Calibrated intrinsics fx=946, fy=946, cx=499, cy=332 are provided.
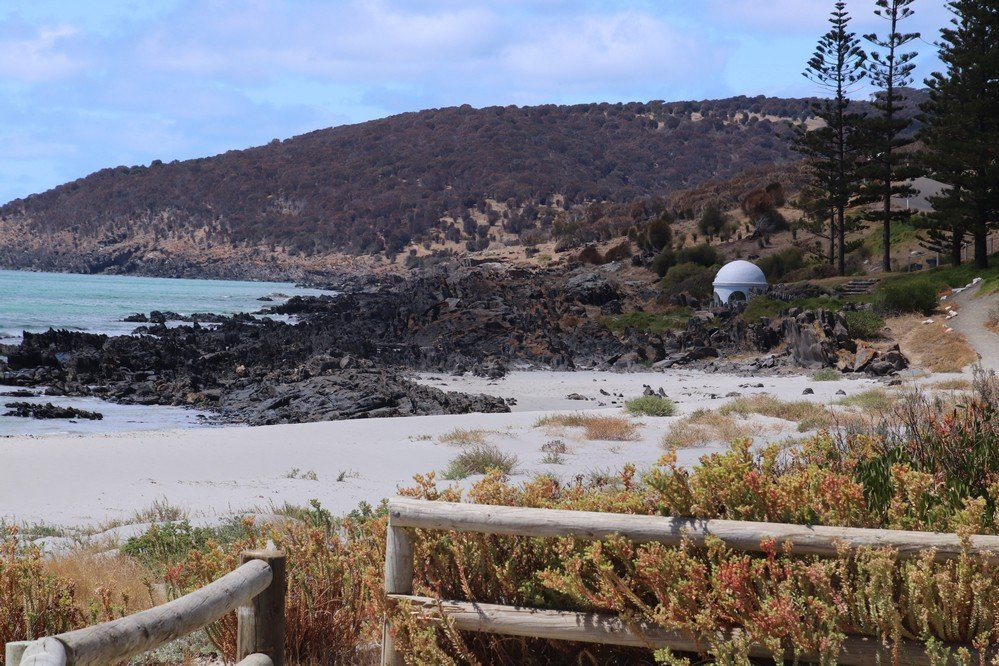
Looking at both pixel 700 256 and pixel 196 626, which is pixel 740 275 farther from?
pixel 196 626

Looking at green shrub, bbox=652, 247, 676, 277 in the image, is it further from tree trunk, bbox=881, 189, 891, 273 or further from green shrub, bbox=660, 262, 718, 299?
tree trunk, bbox=881, 189, 891, 273

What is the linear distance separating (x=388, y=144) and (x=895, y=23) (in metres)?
85.8

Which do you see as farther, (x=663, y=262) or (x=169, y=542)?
(x=663, y=262)

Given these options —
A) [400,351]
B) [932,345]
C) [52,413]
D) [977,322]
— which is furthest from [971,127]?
[52,413]

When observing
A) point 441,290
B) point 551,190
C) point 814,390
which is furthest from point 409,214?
point 814,390

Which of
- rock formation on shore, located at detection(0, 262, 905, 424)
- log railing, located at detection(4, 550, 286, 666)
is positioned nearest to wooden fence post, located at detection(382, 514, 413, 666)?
log railing, located at detection(4, 550, 286, 666)

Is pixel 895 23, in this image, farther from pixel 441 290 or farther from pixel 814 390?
pixel 814 390

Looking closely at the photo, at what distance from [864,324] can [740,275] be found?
429 inches

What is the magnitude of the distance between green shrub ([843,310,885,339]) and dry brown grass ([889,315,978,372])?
53cm

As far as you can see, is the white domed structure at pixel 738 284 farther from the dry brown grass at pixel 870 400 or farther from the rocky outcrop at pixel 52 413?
the rocky outcrop at pixel 52 413

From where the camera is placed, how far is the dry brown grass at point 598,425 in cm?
1266

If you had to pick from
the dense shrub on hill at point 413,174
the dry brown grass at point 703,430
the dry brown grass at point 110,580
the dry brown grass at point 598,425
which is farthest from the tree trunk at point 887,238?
the dense shrub on hill at point 413,174

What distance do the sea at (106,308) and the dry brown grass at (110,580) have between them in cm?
1200

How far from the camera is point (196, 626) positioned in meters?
3.01
